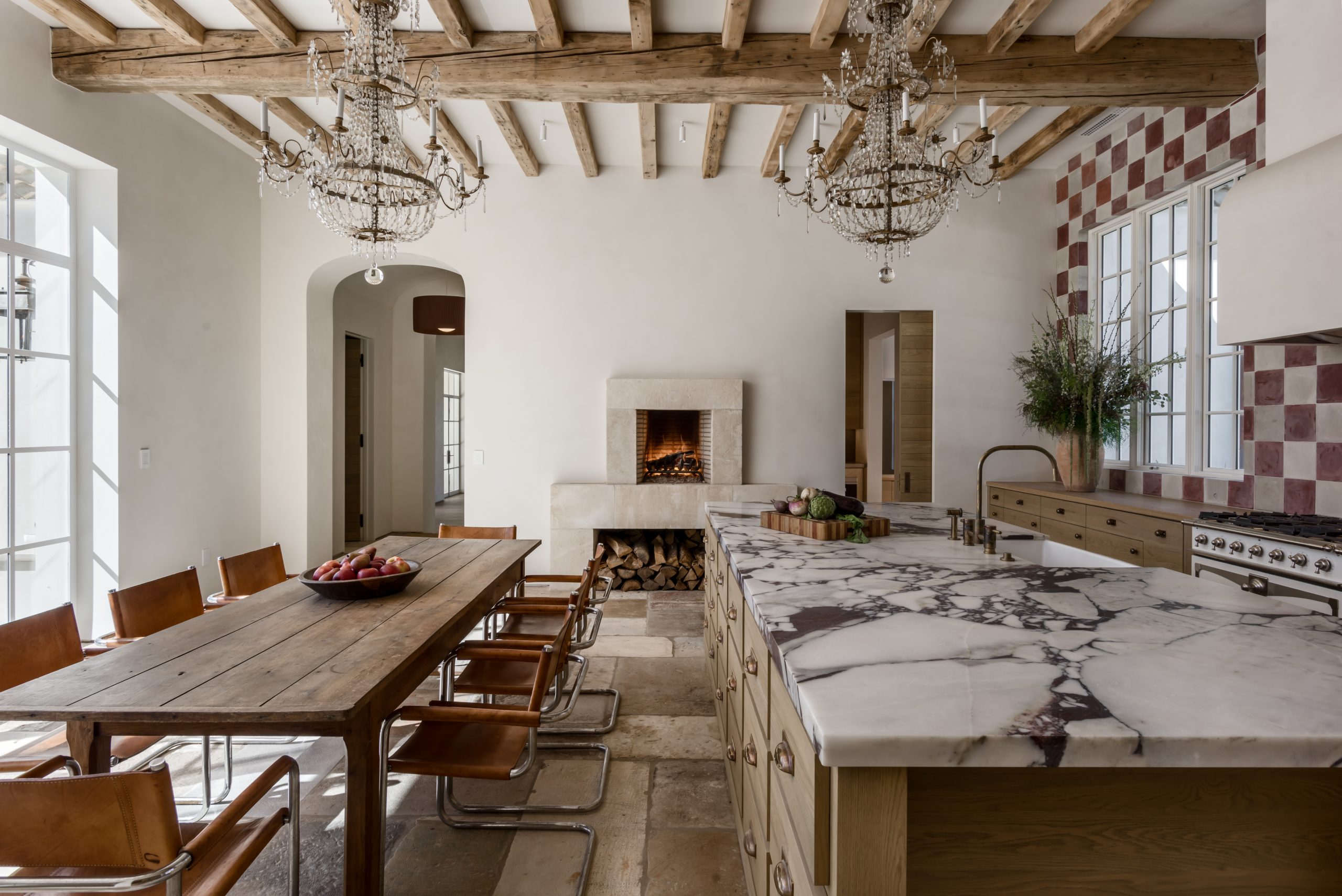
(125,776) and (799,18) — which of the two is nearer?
(125,776)

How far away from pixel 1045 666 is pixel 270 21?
160 inches

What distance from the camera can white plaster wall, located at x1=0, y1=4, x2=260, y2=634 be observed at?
354 centimetres

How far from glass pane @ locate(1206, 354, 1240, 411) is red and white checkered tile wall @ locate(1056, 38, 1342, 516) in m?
0.25

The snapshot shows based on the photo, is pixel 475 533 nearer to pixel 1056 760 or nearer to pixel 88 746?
pixel 88 746

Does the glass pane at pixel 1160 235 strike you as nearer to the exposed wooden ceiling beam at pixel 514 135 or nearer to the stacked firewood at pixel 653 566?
the stacked firewood at pixel 653 566

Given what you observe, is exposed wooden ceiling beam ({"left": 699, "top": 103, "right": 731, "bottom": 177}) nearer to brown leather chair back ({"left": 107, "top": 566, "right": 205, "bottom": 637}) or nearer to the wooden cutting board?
the wooden cutting board

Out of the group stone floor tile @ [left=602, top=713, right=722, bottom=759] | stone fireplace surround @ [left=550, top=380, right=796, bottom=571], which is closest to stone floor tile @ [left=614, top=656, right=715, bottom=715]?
stone floor tile @ [left=602, top=713, right=722, bottom=759]

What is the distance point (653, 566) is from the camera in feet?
16.3

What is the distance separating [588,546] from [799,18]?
3.57 m

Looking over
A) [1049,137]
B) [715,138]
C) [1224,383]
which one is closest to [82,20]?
[715,138]

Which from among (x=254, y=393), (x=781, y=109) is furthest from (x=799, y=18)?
(x=254, y=393)

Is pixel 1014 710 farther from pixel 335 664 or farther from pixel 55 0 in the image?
pixel 55 0

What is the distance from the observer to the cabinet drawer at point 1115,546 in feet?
11.3

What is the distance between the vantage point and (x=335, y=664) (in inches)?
62.7
